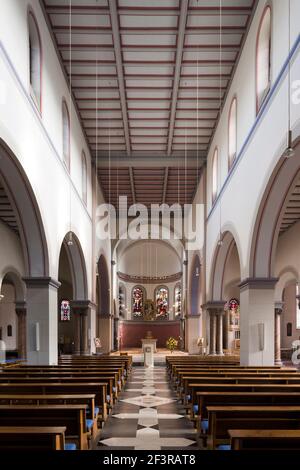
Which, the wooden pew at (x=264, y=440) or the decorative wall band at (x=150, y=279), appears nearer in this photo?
the wooden pew at (x=264, y=440)

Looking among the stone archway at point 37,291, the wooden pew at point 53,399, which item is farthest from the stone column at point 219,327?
the wooden pew at point 53,399

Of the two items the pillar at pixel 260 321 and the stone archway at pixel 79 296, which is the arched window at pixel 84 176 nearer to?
the stone archway at pixel 79 296

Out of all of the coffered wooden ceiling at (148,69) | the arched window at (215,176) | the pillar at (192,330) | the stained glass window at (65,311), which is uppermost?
the coffered wooden ceiling at (148,69)

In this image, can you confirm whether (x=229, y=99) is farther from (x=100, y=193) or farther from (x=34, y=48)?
(x=100, y=193)

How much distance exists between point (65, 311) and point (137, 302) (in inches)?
342

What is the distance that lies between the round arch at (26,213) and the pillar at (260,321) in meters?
5.25

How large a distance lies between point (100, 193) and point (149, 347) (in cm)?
845

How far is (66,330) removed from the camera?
106ft

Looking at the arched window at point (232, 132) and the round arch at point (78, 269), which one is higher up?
the arched window at point (232, 132)

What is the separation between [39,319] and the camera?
43.5ft

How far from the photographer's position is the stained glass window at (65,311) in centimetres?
3253

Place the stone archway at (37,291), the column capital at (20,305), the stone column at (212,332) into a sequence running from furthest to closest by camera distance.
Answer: the column capital at (20,305)
the stone column at (212,332)
the stone archway at (37,291)

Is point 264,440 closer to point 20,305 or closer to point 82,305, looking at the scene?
point 82,305

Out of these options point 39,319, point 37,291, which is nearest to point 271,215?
point 37,291
